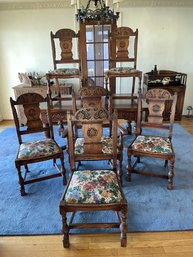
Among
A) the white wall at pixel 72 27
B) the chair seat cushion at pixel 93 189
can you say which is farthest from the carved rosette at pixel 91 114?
the white wall at pixel 72 27

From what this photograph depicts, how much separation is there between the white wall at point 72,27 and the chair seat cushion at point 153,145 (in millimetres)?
2714

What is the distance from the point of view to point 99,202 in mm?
1420

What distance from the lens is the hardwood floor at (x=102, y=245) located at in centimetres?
149

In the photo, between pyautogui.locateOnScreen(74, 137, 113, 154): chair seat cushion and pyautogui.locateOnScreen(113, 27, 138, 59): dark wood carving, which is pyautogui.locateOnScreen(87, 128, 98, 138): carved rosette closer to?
pyautogui.locateOnScreen(74, 137, 113, 154): chair seat cushion

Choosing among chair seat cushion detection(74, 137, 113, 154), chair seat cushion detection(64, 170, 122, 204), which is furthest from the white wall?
chair seat cushion detection(64, 170, 122, 204)

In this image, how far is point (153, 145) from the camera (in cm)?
223

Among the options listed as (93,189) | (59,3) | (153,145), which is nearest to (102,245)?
(93,189)

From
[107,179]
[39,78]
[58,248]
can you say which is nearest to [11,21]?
[39,78]

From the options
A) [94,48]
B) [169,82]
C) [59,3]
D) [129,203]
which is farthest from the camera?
[169,82]

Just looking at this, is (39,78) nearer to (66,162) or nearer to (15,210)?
(66,162)

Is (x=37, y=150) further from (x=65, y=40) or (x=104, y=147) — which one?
(x=65, y=40)

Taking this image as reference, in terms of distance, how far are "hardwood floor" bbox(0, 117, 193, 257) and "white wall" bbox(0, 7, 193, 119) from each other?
3727 millimetres

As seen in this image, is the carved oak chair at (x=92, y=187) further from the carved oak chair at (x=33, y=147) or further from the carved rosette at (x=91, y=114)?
the carved oak chair at (x=33, y=147)

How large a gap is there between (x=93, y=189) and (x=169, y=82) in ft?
11.8
